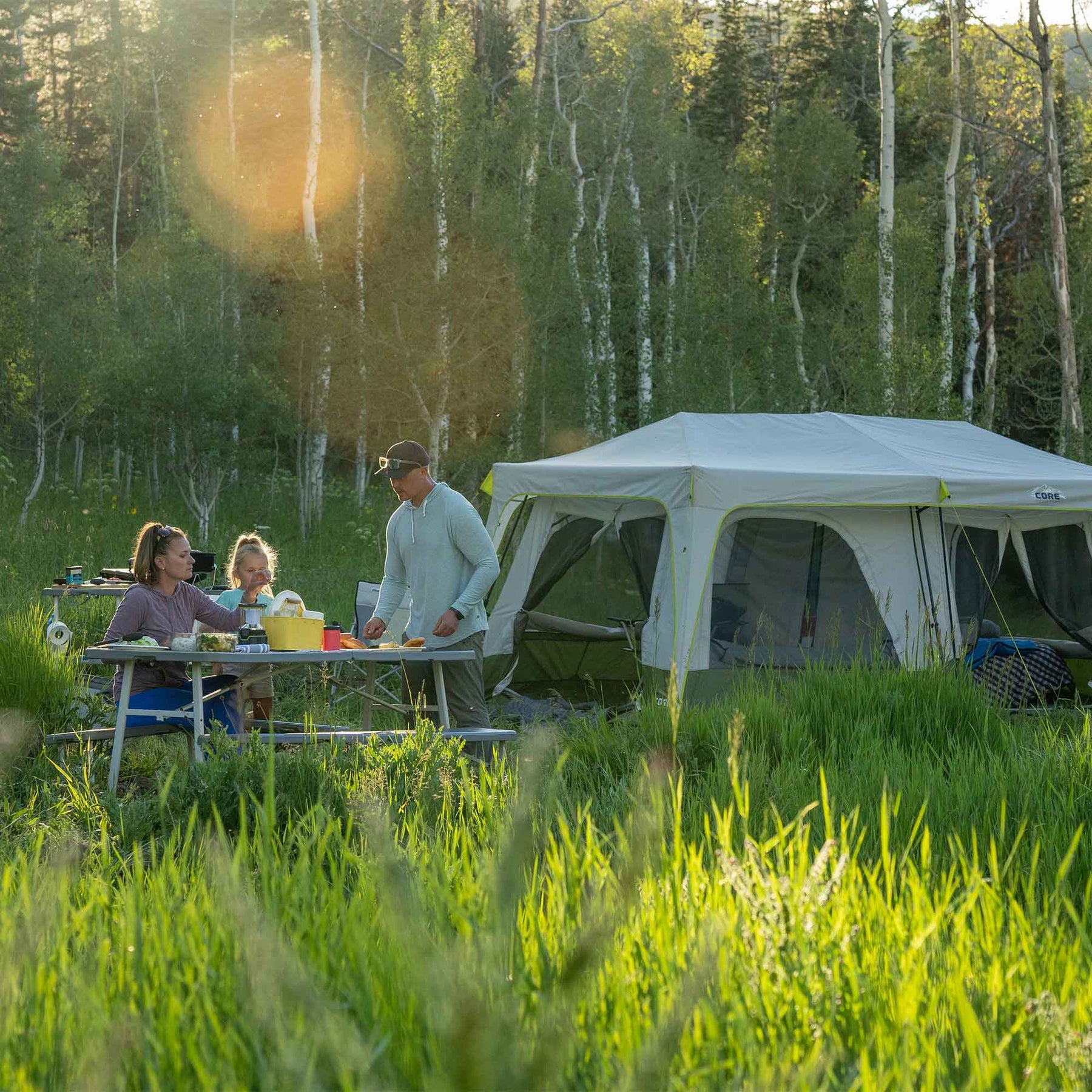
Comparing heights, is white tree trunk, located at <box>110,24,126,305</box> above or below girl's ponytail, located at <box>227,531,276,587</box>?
above

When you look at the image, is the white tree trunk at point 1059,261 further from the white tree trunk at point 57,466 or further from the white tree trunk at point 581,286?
the white tree trunk at point 57,466

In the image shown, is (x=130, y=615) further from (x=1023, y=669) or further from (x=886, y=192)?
(x=886, y=192)

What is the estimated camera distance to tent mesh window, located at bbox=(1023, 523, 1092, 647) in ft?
33.0

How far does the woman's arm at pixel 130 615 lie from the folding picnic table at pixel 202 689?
250 millimetres

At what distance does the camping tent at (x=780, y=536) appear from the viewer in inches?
327

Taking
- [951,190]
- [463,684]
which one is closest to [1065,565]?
[463,684]

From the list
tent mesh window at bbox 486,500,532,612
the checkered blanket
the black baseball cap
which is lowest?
the checkered blanket

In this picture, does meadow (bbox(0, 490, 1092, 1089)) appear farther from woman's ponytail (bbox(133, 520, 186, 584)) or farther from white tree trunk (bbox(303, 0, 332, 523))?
white tree trunk (bbox(303, 0, 332, 523))

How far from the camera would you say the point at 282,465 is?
3278 centimetres

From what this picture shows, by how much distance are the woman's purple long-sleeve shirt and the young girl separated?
11.4 inches

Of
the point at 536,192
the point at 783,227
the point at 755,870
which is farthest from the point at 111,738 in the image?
the point at 783,227

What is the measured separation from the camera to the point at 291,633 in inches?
223

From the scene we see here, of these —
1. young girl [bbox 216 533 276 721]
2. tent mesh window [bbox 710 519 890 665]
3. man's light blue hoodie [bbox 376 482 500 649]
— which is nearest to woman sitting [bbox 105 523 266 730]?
young girl [bbox 216 533 276 721]

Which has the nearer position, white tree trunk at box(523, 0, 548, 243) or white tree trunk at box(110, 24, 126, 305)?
white tree trunk at box(523, 0, 548, 243)
